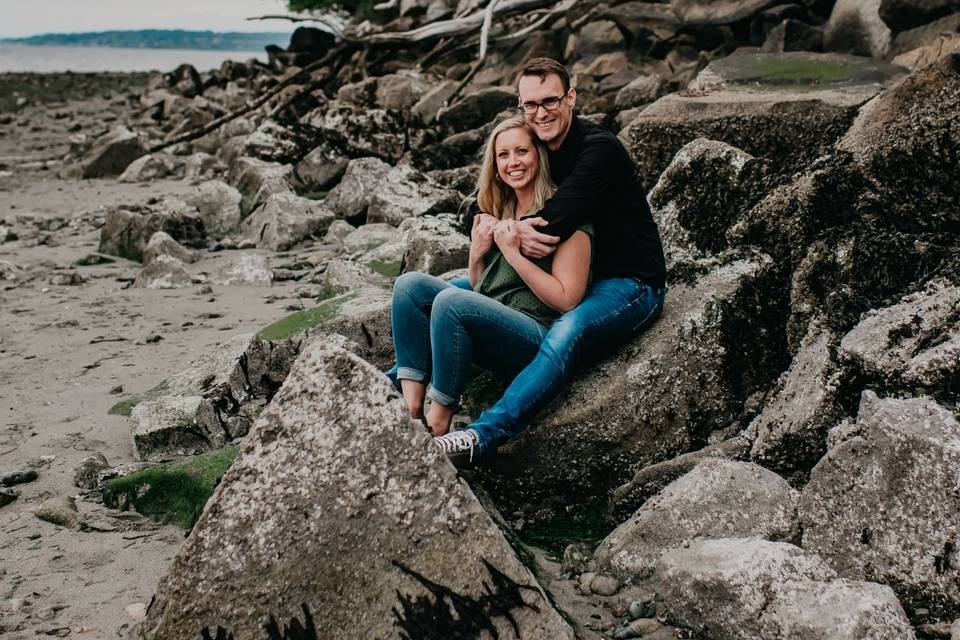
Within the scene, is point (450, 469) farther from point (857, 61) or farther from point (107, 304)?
point (857, 61)

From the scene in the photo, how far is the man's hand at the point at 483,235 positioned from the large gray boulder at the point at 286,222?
504 cm

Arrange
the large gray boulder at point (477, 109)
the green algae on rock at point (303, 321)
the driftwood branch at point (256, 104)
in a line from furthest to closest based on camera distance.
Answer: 1. the driftwood branch at point (256, 104)
2. the large gray boulder at point (477, 109)
3. the green algae on rock at point (303, 321)

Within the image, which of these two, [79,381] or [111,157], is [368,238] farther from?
[111,157]

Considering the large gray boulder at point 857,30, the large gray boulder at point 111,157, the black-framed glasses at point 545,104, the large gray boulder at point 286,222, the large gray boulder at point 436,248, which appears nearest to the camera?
the black-framed glasses at point 545,104

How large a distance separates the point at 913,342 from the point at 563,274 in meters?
1.38

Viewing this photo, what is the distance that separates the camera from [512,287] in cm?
430

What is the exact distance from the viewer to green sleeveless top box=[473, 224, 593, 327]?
4199 mm

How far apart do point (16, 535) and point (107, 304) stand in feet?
13.0

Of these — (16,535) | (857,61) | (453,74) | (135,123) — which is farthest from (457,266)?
(135,123)

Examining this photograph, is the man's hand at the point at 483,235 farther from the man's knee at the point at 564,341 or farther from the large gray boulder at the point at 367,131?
the large gray boulder at the point at 367,131

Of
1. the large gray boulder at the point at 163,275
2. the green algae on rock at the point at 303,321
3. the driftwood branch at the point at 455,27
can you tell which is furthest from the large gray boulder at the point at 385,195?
the driftwood branch at the point at 455,27

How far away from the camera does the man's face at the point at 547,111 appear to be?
4.17m

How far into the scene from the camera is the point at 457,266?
6.07 meters

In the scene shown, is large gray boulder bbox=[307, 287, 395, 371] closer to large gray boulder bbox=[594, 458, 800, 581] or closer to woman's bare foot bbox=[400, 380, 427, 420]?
woman's bare foot bbox=[400, 380, 427, 420]
